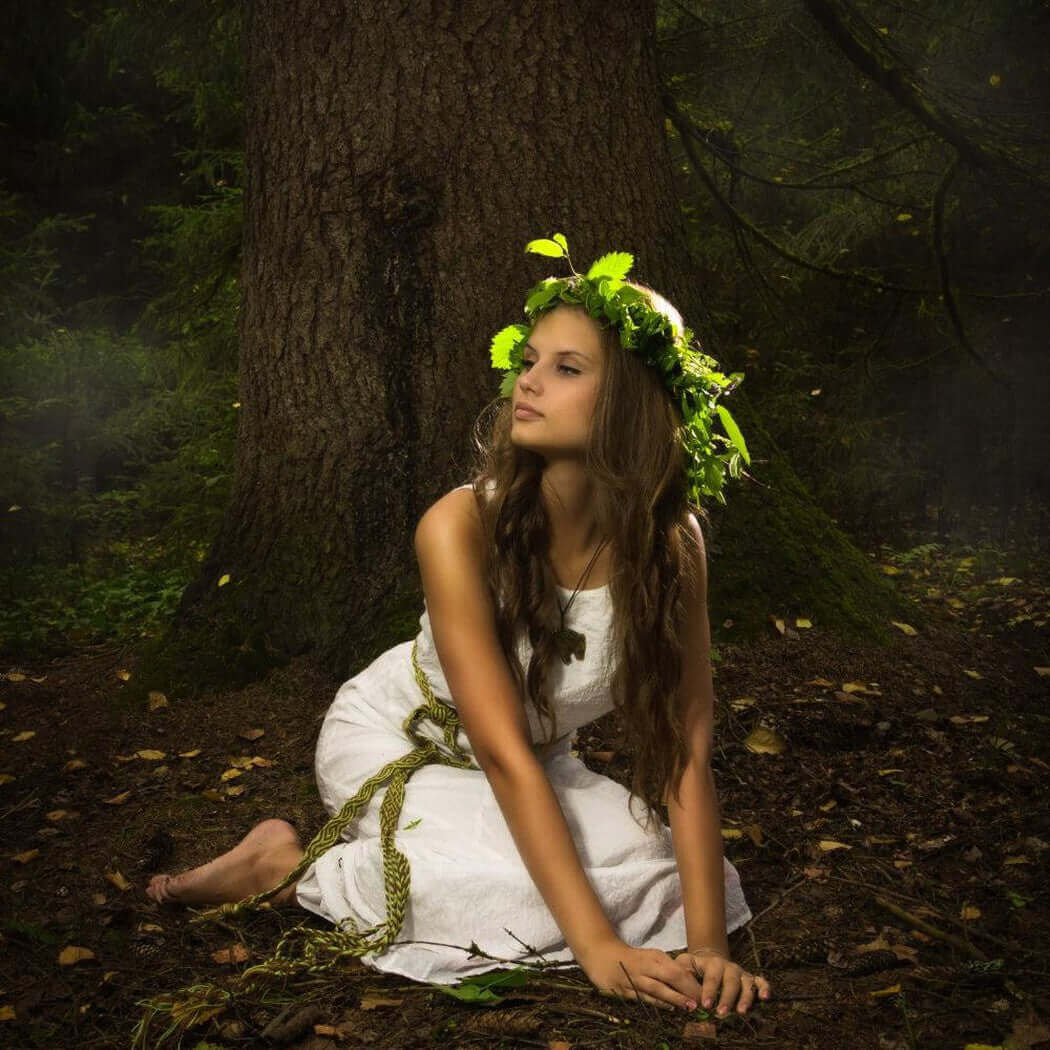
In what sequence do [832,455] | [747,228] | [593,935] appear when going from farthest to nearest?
[832,455] → [747,228] → [593,935]

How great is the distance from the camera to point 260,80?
438 cm

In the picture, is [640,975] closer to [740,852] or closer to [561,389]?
[740,852]

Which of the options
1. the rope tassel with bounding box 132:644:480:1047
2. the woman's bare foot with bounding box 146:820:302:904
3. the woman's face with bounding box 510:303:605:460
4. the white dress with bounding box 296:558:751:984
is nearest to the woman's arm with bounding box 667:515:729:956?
the white dress with bounding box 296:558:751:984

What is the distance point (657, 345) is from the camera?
108 inches

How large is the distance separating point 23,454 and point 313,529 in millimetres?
6780

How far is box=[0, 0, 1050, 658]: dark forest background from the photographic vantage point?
6500 millimetres

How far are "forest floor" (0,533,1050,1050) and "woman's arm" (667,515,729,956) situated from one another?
20 cm

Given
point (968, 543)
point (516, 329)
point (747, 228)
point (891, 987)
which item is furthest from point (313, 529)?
point (968, 543)

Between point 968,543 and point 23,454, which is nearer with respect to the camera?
point 968,543

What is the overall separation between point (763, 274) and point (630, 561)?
5932mm

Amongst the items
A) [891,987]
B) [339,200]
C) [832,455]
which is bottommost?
[891,987]

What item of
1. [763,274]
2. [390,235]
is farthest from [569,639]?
[763,274]

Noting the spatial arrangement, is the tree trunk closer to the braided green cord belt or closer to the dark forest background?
the dark forest background

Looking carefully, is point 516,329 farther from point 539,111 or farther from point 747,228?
point 747,228
